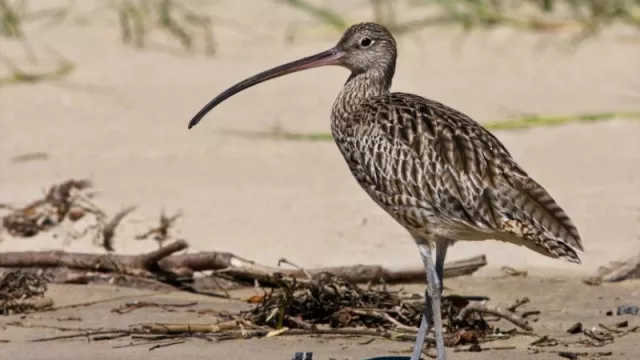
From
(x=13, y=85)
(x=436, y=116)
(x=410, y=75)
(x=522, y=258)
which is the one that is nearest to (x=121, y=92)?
(x=13, y=85)

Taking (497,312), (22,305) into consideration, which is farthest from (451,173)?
(22,305)

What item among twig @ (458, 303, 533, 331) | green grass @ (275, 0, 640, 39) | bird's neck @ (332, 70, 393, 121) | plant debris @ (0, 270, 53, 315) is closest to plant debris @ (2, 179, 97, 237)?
plant debris @ (0, 270, 53, 315)

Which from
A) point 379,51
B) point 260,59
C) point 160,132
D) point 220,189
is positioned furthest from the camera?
point 260,59

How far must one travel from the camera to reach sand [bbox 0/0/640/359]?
869 cm

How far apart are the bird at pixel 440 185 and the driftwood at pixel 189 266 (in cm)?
71

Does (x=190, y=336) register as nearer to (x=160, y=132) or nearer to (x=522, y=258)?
(x=522, y=258)

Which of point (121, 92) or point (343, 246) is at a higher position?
point (121, 92)

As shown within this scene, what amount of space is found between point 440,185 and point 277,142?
4153 millimetres

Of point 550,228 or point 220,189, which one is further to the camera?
point 220,189

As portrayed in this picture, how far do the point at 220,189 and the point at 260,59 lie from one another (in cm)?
352

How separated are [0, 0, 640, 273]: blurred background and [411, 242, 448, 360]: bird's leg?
139 cm

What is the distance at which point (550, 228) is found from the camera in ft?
21.5

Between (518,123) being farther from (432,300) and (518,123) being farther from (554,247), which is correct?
(554,247)

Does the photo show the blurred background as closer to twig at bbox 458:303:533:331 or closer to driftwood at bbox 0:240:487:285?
driftwood at bbox 0:240:487:285
